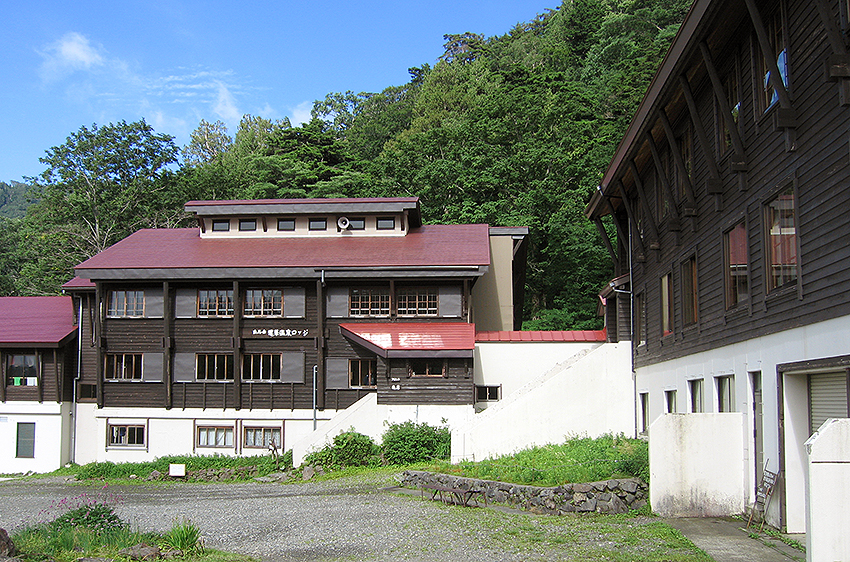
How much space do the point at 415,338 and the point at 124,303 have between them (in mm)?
11740

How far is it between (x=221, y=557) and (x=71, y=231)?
133ft

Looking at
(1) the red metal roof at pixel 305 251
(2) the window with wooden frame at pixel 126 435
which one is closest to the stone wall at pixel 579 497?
(1) the red metal roof at pixel 305 251

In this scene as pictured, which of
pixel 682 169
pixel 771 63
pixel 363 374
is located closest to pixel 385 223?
pixel 363 374

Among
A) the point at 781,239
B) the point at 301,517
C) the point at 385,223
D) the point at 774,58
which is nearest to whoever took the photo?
the point at 774,58

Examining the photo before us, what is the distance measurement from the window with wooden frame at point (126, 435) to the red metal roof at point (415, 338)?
8557 millimetres

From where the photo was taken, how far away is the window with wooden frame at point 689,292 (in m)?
17.5

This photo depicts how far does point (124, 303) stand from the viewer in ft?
101

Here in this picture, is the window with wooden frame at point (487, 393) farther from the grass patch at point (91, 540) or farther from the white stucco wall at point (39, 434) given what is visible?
the grass patch at point (91, 540)

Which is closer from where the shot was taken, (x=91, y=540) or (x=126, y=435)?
(x=91, y=540)

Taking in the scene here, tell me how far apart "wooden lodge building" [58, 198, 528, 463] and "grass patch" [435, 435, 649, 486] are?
6.93 metres

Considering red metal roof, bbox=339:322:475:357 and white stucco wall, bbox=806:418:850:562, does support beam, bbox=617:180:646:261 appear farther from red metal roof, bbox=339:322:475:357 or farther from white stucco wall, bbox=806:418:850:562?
white stucco wall, bbox=806:418:850:562

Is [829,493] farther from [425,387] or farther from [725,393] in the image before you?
[425,387]

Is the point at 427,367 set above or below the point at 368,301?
below

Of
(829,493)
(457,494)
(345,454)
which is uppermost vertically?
(829,493)
